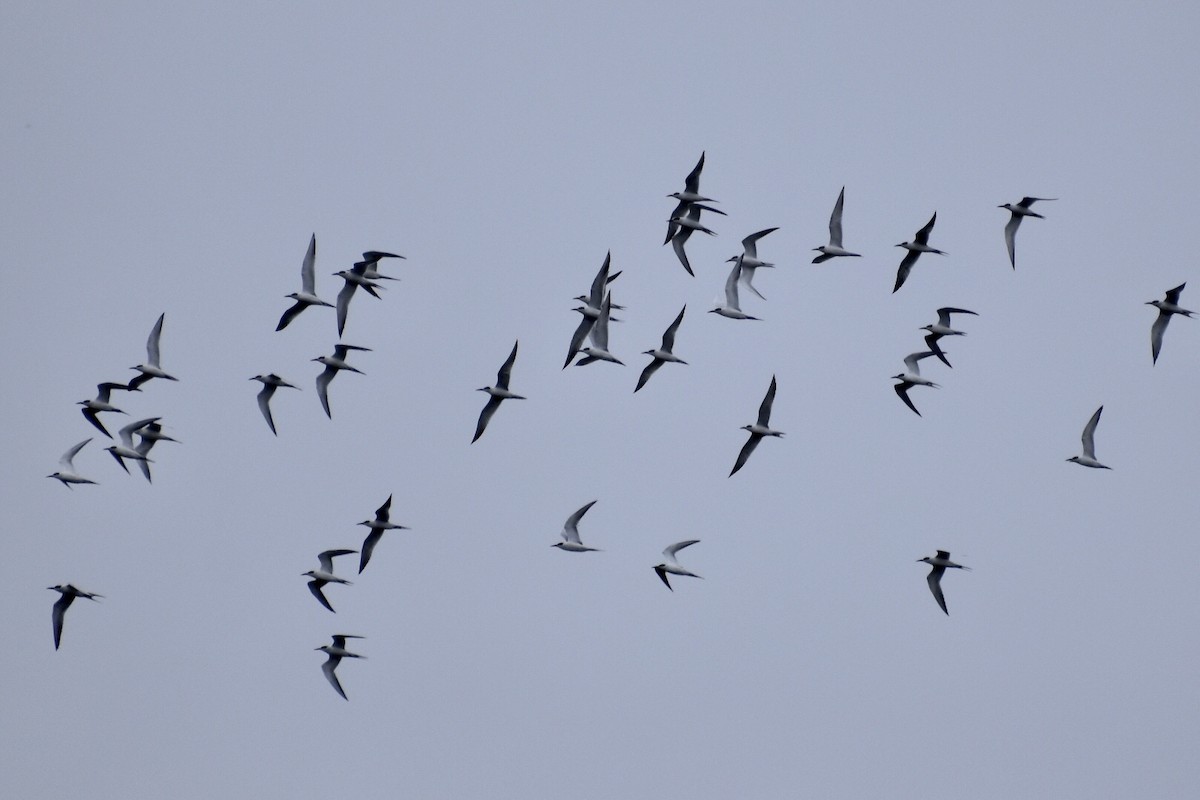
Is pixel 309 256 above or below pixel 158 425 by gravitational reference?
above

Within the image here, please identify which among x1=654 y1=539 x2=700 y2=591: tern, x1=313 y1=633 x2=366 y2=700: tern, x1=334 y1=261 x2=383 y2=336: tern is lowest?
x1=313 y1=633 x2=366 y2=700: tern

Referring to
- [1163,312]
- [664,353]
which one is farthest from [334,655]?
[1163,312]

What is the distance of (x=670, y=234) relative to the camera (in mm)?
47062

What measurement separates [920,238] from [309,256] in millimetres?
14931

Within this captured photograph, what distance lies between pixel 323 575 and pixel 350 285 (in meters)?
7.36

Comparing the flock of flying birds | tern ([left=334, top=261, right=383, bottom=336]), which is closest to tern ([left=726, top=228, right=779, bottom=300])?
the flock of flying birds

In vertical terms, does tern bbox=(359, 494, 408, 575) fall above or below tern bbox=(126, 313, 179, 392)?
below

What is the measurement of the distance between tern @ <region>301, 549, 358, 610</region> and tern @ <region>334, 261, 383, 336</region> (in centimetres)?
590

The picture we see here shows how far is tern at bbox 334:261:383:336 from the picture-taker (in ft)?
145

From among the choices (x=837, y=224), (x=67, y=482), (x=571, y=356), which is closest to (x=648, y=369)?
(x=571, y=356)

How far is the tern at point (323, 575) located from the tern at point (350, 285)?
590 cm

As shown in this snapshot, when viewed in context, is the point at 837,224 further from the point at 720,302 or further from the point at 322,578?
the point at 322,578

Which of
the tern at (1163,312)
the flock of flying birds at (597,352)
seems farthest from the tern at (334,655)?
the tern at (1163,312)

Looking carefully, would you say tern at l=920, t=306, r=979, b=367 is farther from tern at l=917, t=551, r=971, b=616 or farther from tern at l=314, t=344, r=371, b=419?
tern at l=314, t=344, r=371, b=419
